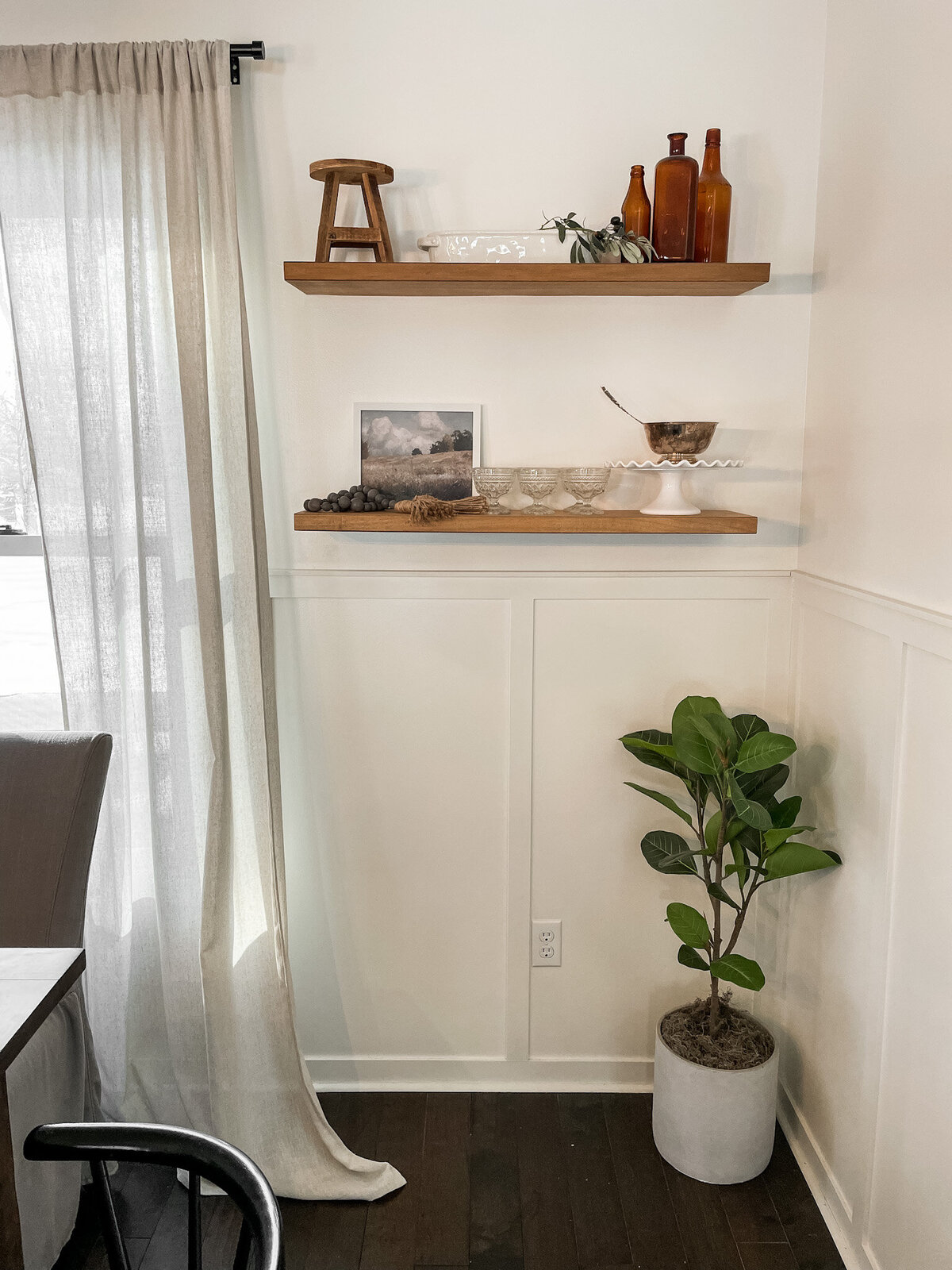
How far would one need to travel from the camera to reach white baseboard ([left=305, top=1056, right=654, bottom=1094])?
7.64 ft

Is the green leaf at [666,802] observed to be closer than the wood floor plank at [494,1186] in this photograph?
No

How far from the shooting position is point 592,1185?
2.02 metres

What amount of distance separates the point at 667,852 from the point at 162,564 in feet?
3.98

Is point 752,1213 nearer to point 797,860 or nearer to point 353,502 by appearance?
point 797,860

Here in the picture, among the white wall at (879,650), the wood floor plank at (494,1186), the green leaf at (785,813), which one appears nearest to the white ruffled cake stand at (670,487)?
the white wall at (879,650)

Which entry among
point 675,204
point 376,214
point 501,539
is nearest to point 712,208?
point 675,204

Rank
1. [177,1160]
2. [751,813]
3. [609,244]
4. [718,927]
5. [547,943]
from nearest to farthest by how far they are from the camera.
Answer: [177,1160] < [751,813] < [609,244] < [718,927] < [547,943]

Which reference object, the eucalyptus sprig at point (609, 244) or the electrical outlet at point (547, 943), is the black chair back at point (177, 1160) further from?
the eucalyptus sprig at point (609, 244)

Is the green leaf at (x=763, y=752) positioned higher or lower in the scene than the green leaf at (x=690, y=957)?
higher

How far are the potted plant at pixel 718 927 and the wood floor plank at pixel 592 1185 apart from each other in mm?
145

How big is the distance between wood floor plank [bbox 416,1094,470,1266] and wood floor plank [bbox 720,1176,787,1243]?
53cm

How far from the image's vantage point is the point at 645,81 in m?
2.00

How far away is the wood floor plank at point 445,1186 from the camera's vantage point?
185 centimetres

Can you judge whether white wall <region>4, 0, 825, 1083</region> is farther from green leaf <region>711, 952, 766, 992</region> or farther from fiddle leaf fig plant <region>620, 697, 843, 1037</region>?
green leaf <region>711, 952, 766, 992</region>
